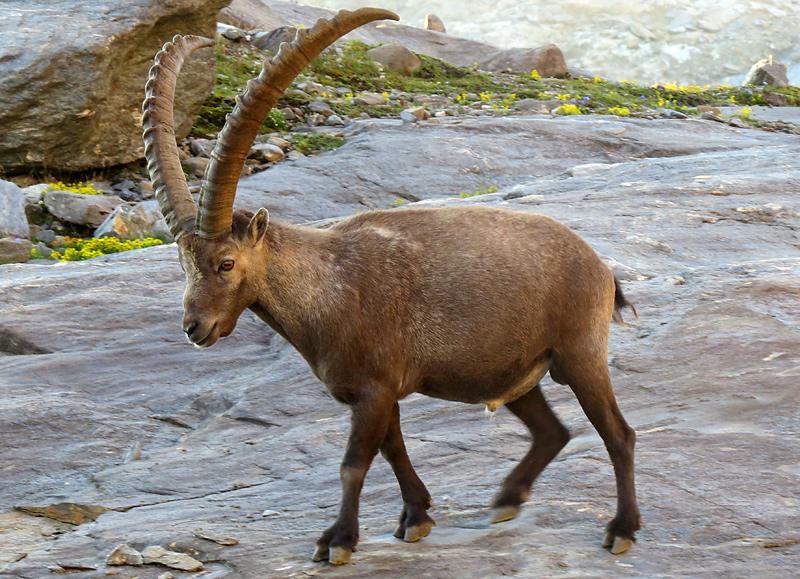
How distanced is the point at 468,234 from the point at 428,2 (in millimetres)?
74749

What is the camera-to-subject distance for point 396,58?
25234 millimetres

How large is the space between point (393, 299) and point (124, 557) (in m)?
1.94

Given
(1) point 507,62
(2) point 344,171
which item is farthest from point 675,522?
(1) point 507,62

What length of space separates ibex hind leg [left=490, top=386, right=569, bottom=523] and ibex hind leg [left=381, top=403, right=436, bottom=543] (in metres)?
0.41

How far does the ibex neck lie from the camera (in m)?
6.48

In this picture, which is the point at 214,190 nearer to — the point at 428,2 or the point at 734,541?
the point at 734,541

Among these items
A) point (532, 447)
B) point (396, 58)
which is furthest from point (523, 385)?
point (396, 58)

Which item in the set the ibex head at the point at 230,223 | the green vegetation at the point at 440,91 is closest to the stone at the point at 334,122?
the green vegetation at the point at 440,91

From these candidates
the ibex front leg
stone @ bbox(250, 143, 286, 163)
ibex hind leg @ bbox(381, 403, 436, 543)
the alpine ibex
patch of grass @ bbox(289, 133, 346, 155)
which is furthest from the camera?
patch of grass @ bbox(289, 133, 346, 155)

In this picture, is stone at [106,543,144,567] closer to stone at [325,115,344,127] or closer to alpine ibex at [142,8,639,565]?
alpine ibex at [142,8,639,565]

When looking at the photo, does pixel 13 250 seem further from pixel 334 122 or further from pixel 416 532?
pixel 416 532

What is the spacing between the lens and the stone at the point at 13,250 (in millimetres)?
14391

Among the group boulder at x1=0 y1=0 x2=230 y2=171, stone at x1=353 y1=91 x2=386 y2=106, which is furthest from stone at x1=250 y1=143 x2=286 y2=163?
stone at x1=353 y1=91 x2=386 y2=106

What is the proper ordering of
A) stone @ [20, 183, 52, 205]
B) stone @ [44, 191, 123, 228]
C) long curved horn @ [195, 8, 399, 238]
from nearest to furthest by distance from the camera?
long curved horn @ [195, 8, 399, 238]
stone @ [44, 191, 123, 228]
stone @ [20, 183, 52, 205]
